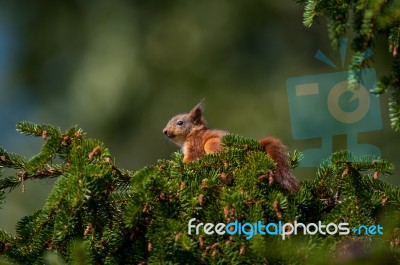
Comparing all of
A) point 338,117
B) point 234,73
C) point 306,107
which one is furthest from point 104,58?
point 338,117

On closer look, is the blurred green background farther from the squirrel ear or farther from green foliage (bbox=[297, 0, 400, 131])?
green foliage (bbox=[297, 0, 400, 131])

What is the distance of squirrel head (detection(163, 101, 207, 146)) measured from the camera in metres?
3.84

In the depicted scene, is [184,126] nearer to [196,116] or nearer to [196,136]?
[196,116]

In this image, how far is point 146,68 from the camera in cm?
869

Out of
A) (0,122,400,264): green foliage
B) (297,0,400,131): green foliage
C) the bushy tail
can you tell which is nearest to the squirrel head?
the bushy tail


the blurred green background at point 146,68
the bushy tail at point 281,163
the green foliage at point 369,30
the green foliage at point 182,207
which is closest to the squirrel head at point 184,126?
the bushy tail at point 281,163

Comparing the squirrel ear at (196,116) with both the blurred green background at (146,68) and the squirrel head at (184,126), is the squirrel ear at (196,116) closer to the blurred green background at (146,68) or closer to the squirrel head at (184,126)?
the squirrel head at (184,126)

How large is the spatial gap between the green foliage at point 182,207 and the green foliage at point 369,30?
0.35 m

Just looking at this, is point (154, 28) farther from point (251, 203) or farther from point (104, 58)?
point (251, 203)

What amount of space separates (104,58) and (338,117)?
3.03m

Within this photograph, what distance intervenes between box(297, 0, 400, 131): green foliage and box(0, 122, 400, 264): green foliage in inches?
13.8

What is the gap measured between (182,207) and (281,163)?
1.54 ft

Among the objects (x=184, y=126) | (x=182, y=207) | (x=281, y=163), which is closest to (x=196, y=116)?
(x=184, y=126)

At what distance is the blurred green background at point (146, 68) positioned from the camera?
8.05m
